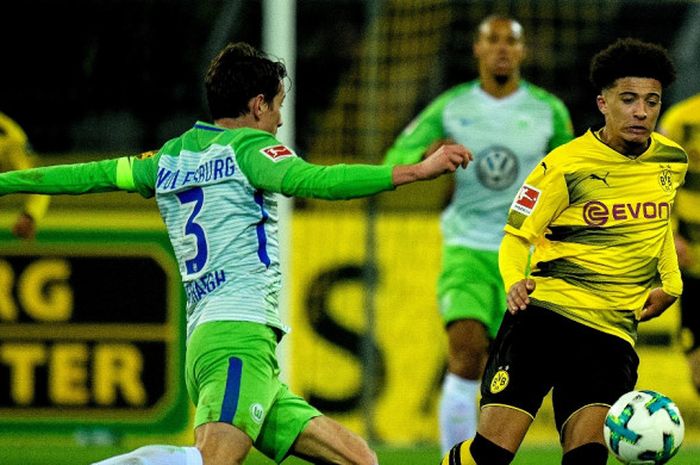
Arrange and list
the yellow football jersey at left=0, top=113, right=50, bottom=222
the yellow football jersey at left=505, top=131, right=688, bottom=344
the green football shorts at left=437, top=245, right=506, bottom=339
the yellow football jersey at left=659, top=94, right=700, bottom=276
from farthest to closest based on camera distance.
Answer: the yellow football jersey at left=659, top=94, right=700, bottom=276
the yellow football jersey at left=0, top=113, right=50, bottom=222
the green football shorts at left=437, top=245, right=506, bottom=339
the yellow football jersey at left=505, top=131, right=688, bottom=344

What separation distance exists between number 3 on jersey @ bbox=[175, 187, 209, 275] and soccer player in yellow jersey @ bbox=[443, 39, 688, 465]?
1129 mm

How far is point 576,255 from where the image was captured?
244 inches

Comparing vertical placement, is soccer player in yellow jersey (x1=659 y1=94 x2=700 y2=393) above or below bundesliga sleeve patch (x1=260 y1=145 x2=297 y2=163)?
below

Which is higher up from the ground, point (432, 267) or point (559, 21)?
point (559, 21)

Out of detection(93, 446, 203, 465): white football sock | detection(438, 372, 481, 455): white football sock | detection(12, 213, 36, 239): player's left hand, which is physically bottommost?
detection(438, 372, 481, 455): white football sock

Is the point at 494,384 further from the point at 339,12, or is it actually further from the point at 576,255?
the point at 339,12

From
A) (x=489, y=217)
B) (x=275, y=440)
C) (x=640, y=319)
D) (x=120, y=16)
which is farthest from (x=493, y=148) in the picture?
(x=120, y=16)

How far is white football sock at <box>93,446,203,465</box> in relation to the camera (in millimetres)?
5336

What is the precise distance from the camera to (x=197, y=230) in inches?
228

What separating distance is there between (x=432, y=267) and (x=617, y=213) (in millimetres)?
5470

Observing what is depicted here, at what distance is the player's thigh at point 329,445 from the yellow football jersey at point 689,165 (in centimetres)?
431

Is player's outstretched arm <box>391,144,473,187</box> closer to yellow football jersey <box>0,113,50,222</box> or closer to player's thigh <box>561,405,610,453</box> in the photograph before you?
player's thigh <box>561,405,610,453</box>

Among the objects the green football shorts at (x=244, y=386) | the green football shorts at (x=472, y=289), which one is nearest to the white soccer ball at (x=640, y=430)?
the green football shorts at (x=244, y=386)

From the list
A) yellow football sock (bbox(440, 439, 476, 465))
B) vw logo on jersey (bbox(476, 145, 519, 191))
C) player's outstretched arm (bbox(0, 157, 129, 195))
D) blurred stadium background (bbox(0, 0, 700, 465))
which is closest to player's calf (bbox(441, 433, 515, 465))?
yellow football sock (bbox(440, 439, 476, 465))
